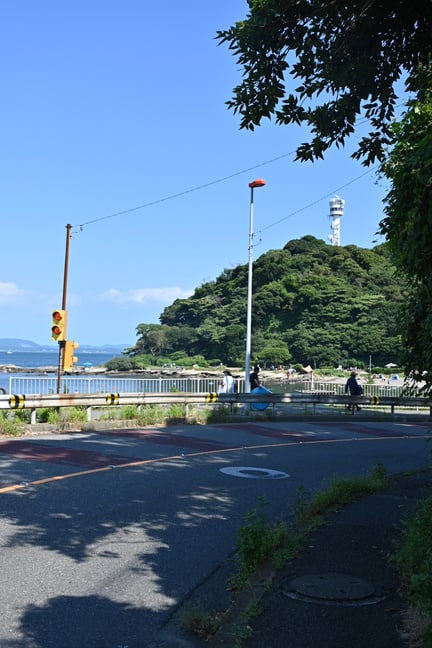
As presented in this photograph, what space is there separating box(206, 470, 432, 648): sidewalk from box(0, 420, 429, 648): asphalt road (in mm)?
539

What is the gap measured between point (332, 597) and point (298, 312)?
96721 millimetres

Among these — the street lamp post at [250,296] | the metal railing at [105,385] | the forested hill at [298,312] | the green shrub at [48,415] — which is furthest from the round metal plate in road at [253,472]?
the forested hill at [298,312]

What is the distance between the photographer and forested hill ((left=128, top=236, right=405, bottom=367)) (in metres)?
91.2

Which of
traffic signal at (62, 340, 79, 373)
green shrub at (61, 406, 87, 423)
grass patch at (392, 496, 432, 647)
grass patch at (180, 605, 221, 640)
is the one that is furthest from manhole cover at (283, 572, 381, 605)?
traffic signal at (62, 340, 79, 373)

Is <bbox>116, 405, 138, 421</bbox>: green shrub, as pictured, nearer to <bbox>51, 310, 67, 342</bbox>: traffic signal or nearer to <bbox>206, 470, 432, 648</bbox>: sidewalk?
<bbox>51, 310, 67, 342</bbox>: traffic signal

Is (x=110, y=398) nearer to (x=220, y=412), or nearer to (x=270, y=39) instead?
(x=220, y=412)

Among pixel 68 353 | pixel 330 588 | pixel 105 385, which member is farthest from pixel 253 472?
pixel 105 385

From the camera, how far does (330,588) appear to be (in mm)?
5562

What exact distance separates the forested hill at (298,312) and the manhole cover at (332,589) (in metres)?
77.2

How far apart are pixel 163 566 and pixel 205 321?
347ft

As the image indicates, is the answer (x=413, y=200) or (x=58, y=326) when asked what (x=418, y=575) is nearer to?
(x=413, y=200)

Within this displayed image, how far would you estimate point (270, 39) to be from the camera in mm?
7742

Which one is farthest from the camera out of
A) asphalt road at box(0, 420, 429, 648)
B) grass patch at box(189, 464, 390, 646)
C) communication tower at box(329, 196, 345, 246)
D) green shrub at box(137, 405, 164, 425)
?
communication tower at box(329, 196, 345, 246)

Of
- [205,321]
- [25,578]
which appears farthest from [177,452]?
[205,321]
